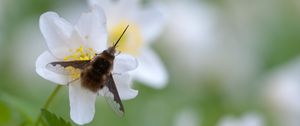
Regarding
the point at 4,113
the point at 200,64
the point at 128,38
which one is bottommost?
the point at 200,64

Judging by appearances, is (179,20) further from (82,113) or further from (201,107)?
(82,113)

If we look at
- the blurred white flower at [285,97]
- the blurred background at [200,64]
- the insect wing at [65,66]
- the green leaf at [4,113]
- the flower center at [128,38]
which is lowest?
the blurred background at [200,64]

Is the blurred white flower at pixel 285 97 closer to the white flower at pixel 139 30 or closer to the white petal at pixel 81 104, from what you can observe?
the white flower at pixel 139 30

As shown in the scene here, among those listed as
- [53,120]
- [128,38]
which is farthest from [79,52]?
[128,38]

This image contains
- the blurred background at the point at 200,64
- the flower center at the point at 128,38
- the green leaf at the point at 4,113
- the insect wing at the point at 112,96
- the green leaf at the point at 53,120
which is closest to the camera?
the green leaf at the point at 53,120

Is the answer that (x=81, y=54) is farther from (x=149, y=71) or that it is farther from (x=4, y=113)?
(x=149, y=71)

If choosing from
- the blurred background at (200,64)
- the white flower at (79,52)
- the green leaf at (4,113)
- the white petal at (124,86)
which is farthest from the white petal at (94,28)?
the blurred background at (200,64)
